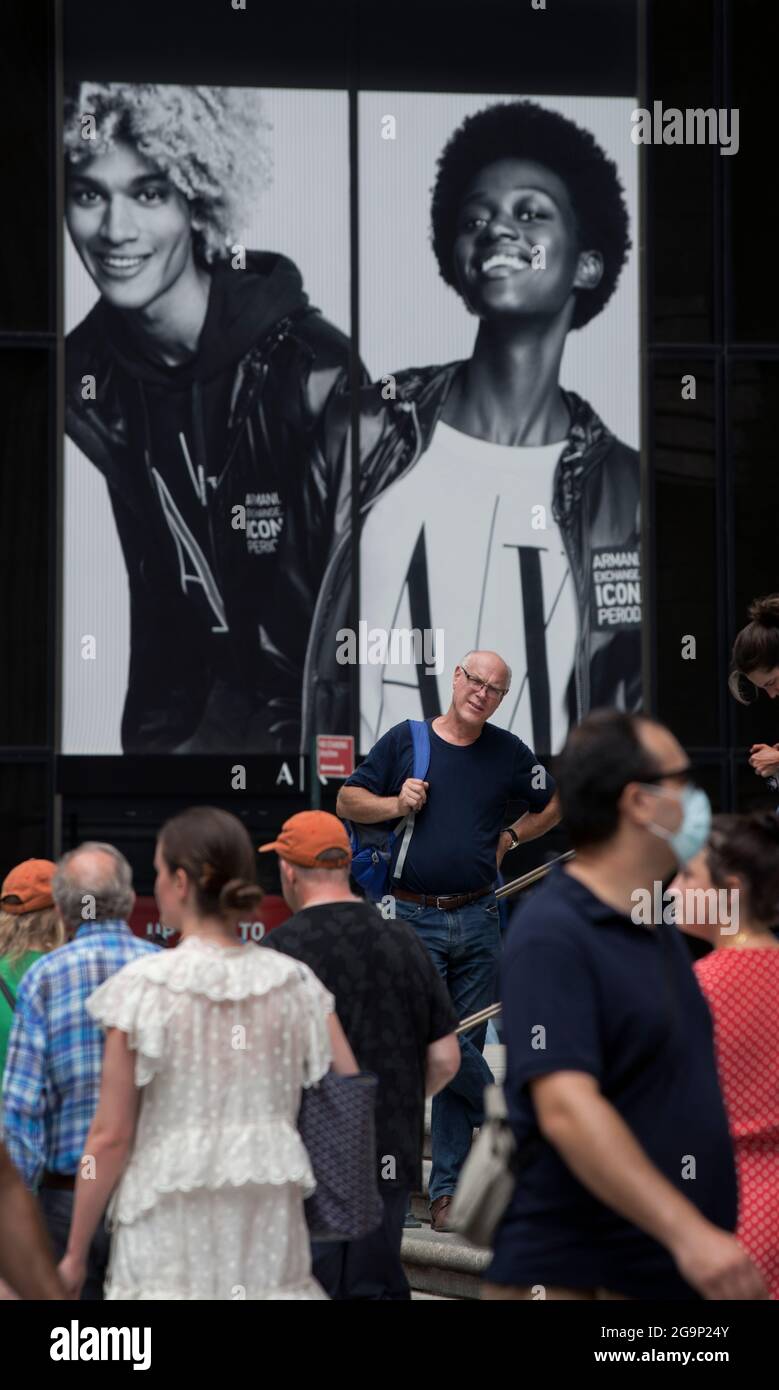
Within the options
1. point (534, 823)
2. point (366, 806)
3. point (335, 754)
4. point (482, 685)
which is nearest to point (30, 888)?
point (366, 806)

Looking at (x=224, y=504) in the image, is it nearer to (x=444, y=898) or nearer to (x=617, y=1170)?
(x=444, y=898)

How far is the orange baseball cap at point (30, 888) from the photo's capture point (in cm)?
517

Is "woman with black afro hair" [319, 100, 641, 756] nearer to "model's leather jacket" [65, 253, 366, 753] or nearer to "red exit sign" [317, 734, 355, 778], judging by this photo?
"model's leather jacket" [65, 253, 366, 753]

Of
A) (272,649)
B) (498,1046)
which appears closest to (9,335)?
(272,649)

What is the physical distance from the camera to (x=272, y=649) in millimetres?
12266

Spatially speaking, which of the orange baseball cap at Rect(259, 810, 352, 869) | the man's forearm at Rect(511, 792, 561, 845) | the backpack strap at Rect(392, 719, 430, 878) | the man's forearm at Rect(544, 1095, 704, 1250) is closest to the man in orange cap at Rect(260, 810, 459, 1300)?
the orange baseball cap at Rect(259, 810, 352, 869)

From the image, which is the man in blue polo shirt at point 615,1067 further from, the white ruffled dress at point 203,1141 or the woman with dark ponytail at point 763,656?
the woman with dark ponytail at point 763,656

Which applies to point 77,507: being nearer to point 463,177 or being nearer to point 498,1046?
point 463,177

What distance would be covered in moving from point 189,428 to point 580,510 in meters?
2.52

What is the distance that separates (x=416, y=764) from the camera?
684 cm
